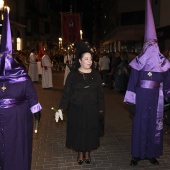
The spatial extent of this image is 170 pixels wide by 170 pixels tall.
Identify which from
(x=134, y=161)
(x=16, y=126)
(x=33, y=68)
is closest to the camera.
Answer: (x=16, y=126)

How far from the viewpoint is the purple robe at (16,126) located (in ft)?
12.6

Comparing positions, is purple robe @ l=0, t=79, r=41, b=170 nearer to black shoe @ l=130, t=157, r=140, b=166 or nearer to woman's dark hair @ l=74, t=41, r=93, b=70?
Result: woman's dark hair @ l=74, t=41, r=93, b=70

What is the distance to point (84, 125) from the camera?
4.89 meters

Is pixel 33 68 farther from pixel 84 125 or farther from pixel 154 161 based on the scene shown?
pixel 154 161

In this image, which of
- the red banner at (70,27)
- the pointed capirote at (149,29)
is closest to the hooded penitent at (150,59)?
the pointed capirote at (149,29)

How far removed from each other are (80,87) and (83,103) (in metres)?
0.26

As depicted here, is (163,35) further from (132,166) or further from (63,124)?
(132,166)

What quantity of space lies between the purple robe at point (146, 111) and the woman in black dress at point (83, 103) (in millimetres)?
545

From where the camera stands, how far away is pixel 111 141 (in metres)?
6.25

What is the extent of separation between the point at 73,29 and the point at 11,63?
1584cm

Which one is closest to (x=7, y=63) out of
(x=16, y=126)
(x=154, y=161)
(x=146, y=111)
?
(x=16, y=126)

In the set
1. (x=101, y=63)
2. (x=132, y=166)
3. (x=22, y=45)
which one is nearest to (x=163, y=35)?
(x=101, y=63)

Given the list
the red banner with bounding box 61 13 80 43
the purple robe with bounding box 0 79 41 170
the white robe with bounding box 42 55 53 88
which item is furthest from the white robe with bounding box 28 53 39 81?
the purple robe with bounding box 0 79 41 170

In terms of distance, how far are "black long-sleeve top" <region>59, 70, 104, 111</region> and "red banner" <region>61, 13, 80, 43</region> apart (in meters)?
14.5
